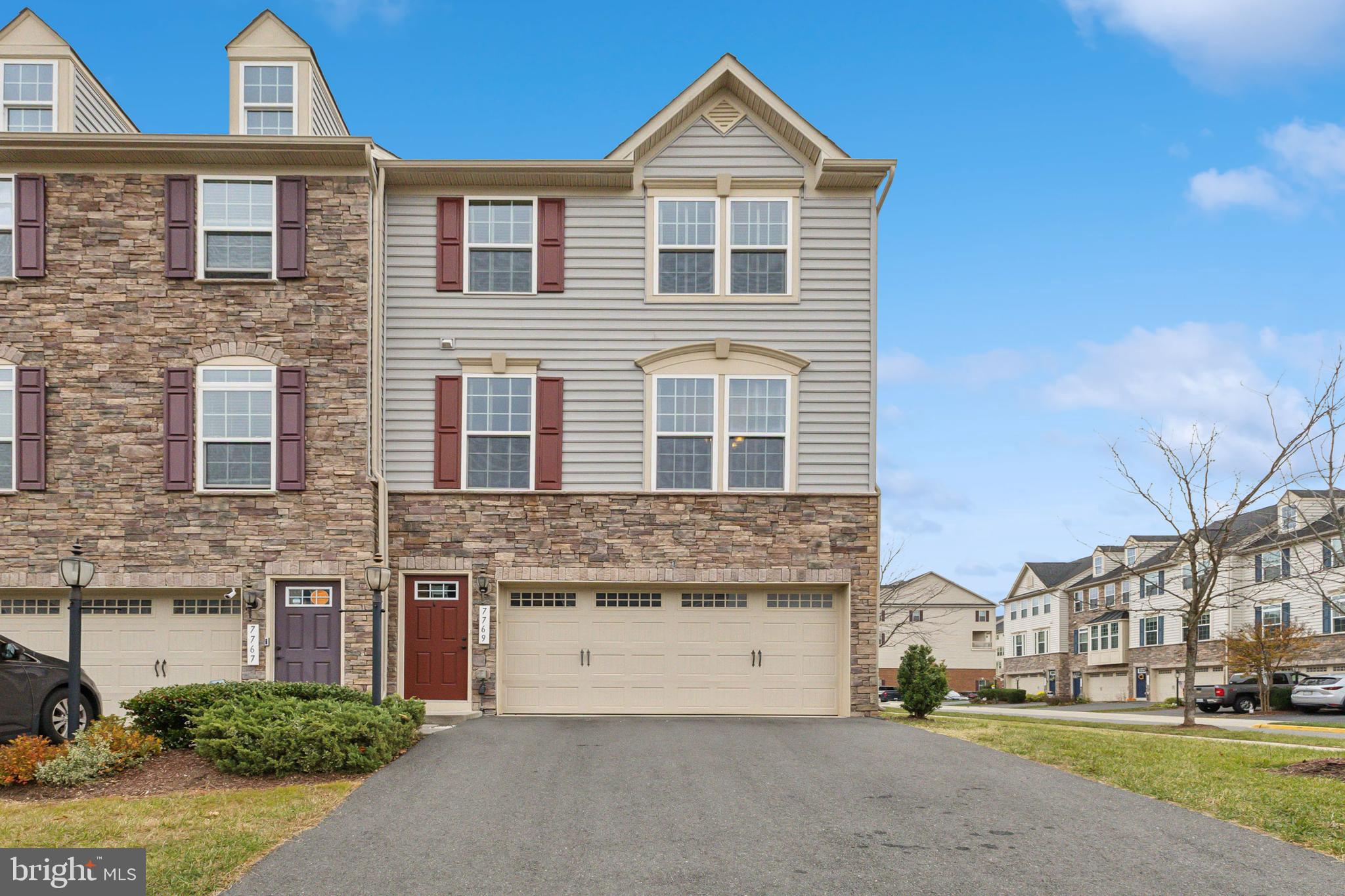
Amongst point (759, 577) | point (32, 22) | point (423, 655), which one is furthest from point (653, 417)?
point (32, 22)

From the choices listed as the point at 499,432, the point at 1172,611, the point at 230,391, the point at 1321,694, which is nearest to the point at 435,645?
the point at 499,432

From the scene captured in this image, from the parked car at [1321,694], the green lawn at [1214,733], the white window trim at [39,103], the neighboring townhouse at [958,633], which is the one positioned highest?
the white window trim at [39,103]

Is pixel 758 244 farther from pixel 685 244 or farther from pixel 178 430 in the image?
pixel 178 430

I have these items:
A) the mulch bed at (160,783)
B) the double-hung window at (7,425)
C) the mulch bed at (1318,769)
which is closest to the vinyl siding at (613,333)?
the double-hung window at (7,425)

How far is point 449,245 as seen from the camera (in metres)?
Result: 18.9

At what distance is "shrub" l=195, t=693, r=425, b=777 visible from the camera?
38.4 ft

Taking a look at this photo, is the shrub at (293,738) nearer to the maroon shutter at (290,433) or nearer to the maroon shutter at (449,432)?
the maroon shutter at (290,433)

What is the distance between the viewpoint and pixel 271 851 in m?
8.64

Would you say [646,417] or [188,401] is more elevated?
[188,401]

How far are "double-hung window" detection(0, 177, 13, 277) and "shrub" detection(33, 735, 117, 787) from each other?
9587mm

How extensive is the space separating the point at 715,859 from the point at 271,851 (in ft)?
10.6

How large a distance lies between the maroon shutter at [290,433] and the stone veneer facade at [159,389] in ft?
0.43

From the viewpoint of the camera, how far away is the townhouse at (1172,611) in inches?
1486

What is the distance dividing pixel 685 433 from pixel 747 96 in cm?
545
